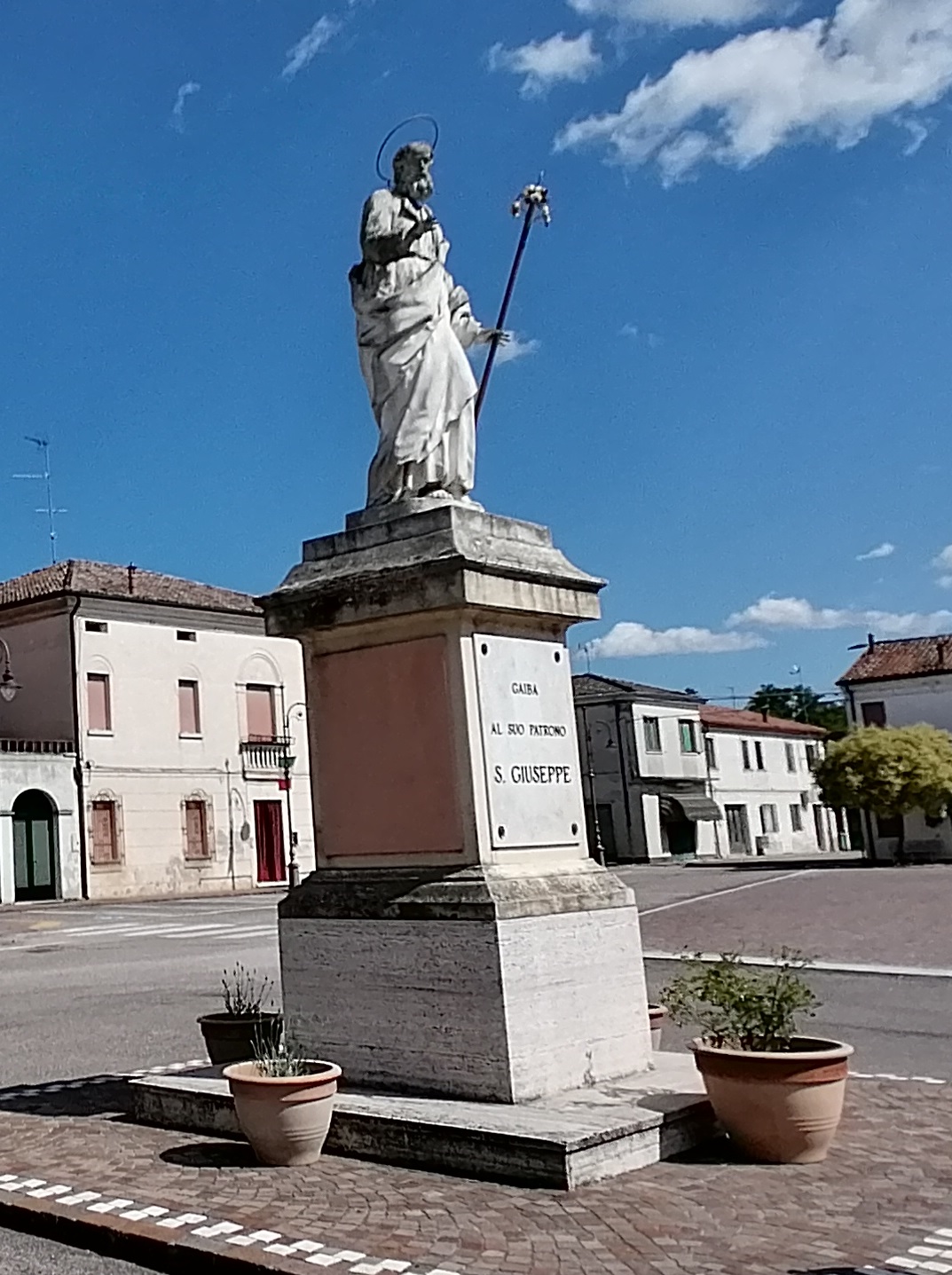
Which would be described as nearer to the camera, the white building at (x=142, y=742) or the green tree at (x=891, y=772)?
the white building at (x=142, y=742)

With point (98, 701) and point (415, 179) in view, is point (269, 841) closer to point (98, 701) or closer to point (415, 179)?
point (98, 701)

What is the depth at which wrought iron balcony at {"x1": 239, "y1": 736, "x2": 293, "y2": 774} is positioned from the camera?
40.6 meters

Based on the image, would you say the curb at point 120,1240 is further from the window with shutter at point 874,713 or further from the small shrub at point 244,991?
the window with shutter at point 874,713

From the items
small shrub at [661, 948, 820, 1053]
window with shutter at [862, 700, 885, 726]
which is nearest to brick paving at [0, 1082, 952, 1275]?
small shrub at [661, 948, 820, 1053]

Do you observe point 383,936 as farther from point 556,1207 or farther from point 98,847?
point 98,847

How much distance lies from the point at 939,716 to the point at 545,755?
140 ft

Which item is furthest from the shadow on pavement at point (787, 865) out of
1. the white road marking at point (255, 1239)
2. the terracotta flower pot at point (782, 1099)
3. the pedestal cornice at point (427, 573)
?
the white road marking at point (255, 1239)

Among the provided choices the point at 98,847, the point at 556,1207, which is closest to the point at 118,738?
the point at 98,847

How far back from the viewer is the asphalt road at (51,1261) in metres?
4.76

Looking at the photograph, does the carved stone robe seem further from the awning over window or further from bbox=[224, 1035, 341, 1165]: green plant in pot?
the awning over window

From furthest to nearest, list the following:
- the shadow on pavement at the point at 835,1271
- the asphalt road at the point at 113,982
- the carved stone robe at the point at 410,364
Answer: the asphalt road at the point at 113,982
the carved stone robe at the point at 410,364
the shadow on pavement at the point at 835,1271

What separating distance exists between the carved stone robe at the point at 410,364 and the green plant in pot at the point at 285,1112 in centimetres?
317

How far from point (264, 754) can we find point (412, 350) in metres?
34.6

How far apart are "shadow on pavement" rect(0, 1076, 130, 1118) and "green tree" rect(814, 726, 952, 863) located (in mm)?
34592
